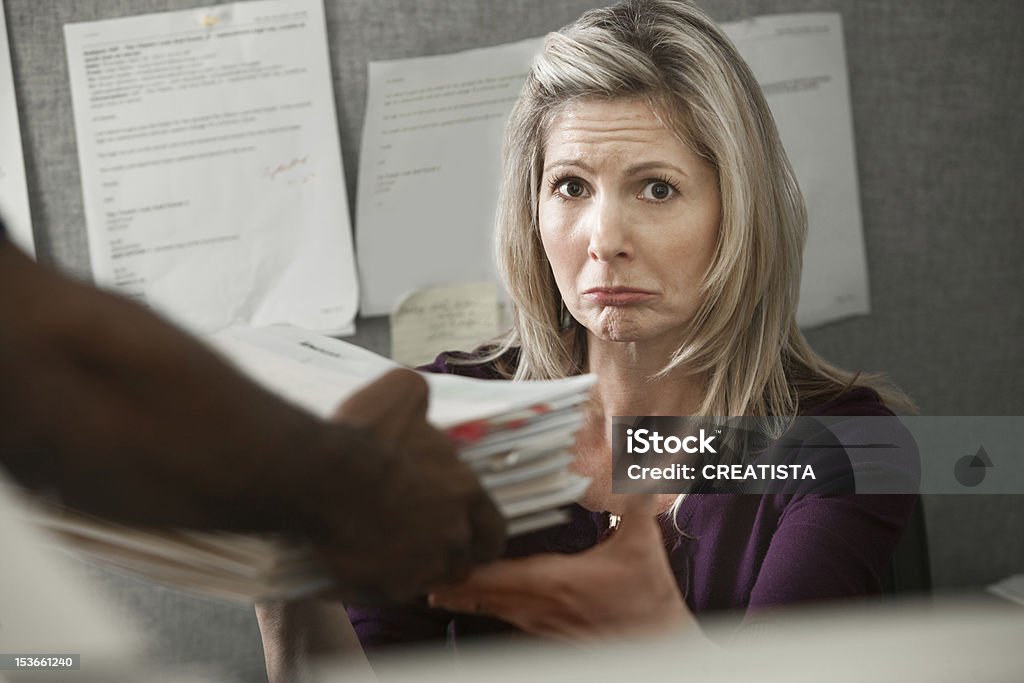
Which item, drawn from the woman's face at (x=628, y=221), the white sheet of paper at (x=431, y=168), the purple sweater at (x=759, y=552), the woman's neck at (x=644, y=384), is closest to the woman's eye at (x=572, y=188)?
the woman's face at (x=628, y=221)

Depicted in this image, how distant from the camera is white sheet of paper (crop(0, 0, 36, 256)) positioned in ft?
3.14

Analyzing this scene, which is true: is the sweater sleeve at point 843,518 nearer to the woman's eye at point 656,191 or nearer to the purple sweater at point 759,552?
the purple sweater at point 759,552

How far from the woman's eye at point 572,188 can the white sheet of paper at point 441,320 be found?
338mm

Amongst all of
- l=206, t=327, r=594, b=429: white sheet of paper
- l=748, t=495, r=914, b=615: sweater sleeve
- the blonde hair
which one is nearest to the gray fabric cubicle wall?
the blonde hair

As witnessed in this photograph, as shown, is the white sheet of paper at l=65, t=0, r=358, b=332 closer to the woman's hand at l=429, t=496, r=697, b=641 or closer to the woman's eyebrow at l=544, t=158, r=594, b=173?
the woman's eyebrow at l=544, t=158, r=594, b=173

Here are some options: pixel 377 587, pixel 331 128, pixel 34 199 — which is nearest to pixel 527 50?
pixel 331 128

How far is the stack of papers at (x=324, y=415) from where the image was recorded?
11.7 inches

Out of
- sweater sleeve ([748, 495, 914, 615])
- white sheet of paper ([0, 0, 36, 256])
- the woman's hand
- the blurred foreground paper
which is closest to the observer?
the blurred foreground paper

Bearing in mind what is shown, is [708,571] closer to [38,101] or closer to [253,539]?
[253,539]

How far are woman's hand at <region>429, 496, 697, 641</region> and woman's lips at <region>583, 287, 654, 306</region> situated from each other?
0.23 metres

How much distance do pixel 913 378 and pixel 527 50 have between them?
1.71ft

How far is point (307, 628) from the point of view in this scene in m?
0.60

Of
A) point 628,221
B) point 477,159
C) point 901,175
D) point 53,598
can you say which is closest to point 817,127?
point 901,175
